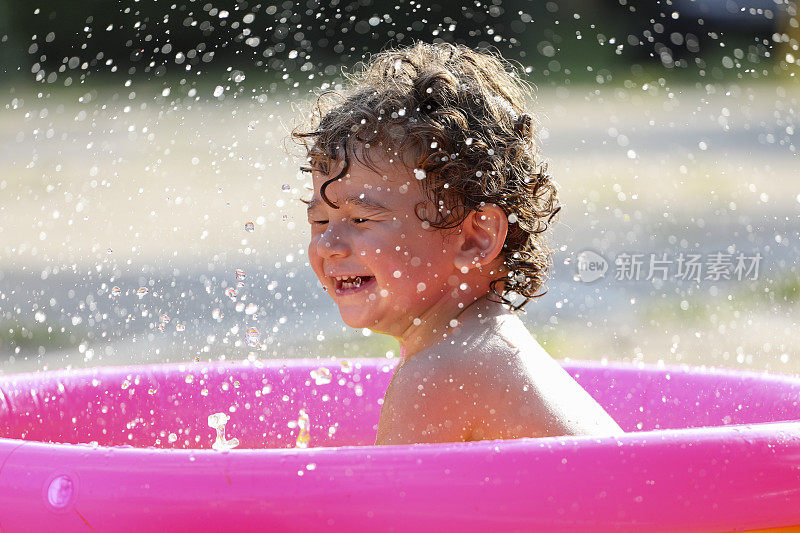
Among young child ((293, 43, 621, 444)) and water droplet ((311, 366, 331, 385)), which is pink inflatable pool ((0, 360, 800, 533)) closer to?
young child ((293, 43, 621, 444))

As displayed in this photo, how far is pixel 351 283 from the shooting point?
1.87 m

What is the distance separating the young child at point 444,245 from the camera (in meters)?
1.60

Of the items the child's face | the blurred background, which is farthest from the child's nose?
the blurred background

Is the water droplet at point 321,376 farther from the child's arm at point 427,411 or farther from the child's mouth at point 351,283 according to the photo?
the child's arm at point 427,411

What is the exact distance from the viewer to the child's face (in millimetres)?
1817

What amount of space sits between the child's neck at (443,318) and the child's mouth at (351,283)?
0.11 metres

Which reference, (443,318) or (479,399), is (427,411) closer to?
(479,399)

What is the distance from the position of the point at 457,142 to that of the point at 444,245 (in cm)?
20

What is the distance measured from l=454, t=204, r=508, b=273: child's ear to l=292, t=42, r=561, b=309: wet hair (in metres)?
0.02

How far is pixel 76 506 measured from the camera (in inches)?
49.2

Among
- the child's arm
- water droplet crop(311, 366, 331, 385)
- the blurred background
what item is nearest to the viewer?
the child's arm

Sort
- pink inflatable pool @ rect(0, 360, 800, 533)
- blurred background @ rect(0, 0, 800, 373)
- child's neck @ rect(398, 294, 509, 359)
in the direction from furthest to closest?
blurred background @ rect(0, 0, 800, 373) → child's neck @ rect(398, 294, 509, 359) → pink inflatable pool @ rect(0, 360, 800, 533)

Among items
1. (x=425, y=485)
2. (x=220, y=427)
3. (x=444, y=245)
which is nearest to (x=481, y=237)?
(x=444, y=245)

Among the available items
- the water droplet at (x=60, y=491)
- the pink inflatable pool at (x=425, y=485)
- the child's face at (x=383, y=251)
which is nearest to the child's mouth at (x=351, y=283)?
the child's face at (x=383, y=251)
